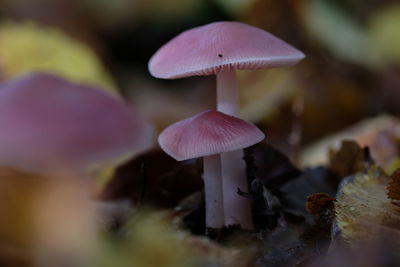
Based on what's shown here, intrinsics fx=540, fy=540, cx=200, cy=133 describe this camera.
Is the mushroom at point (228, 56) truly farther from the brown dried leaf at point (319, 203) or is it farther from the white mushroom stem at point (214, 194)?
the brown dried leaf at point (319, 203)

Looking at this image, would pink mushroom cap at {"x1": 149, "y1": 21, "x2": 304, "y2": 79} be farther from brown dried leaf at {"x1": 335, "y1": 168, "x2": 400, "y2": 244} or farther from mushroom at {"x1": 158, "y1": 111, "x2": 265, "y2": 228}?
brown dried leaf at {"x1": 335, "y1": 168, "x2": 400, "y2": 244}

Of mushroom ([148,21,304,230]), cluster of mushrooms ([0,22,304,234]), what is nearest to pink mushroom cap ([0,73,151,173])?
cluster of mushrooms ([0,22,304,234])

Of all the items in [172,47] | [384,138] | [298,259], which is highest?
[172,47]

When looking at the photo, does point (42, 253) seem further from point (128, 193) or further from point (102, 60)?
point (102, 60)

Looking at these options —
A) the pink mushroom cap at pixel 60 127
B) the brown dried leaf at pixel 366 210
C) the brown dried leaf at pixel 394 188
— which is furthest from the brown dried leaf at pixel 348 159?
the pink mushroom cap at pixel 60 127

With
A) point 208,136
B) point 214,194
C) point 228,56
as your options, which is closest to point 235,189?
point 214,194

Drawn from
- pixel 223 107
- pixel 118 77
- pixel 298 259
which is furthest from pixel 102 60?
pixel 298 259

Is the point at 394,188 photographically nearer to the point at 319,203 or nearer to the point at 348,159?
the point at 319,203

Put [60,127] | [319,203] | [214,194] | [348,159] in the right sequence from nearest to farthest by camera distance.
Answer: [60,127] < [319,203] < [214,194] < [348,159]
